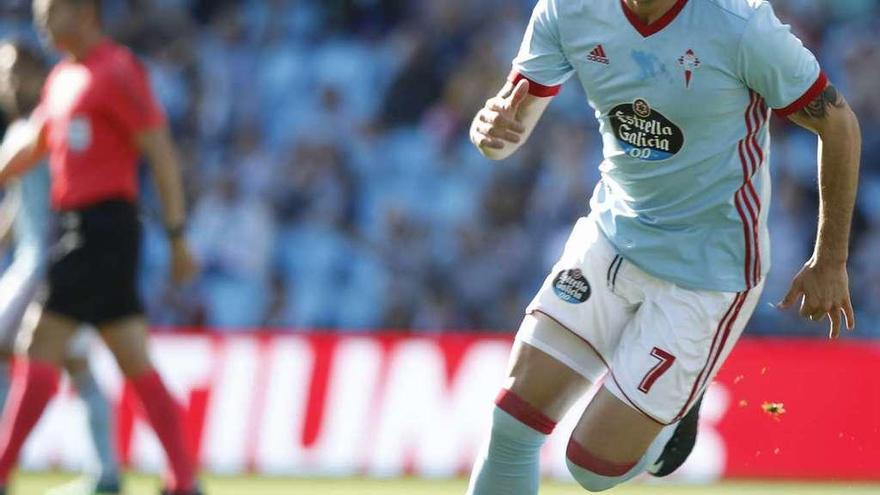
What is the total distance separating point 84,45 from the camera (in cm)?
778

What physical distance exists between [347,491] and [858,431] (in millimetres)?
3173

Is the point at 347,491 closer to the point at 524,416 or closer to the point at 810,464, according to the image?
the point at 810,464

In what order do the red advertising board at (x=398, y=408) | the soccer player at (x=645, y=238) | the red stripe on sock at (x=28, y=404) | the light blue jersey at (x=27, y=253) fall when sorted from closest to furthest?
the soccer player at (x=645, y=238), the red stripe on sock at (x=28, y=404), the light blue jersey at (x=27, y=253), the red advertising board at (x=398, y=408)

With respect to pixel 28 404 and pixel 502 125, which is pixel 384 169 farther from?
pixel 502 125

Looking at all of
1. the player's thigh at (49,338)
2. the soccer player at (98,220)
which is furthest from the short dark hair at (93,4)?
the player's thigh at (49,338)

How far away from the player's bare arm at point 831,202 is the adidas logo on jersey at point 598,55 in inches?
26.0

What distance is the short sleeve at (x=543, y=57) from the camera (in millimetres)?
5793

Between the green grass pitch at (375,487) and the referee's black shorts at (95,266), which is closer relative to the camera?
the referee's black shorts at (95,266)

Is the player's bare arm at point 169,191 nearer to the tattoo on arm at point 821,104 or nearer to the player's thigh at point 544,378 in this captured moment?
the player's thigh at point 544,378

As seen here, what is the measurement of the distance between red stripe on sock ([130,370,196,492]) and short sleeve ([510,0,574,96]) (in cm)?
264

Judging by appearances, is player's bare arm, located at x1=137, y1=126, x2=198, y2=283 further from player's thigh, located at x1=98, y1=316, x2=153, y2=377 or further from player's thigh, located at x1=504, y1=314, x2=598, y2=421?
player's thigh, located at x1=504, y1=314, x2=598, y2=421


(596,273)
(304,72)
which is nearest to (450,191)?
(304,72)

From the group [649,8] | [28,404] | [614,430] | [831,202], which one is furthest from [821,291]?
[28,404]

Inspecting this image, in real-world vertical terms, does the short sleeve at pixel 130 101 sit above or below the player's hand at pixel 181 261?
above
